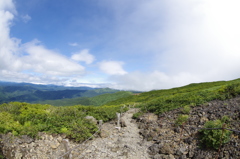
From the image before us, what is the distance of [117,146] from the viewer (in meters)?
11.9

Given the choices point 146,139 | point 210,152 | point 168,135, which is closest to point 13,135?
point 146,139

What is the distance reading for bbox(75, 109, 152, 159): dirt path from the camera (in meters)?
10.2

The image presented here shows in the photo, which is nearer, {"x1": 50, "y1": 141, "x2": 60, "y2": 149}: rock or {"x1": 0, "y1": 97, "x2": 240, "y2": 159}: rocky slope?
{"x1": 0, "y1": 97, "x2": 240, "y2": 159}: rocky slope

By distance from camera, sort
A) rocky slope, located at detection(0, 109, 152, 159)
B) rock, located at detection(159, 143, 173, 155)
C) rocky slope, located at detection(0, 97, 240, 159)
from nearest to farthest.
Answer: rocky slope, located at detection(0, 97, 240, 159) → rocky slope, located at detection(0, 109, 152, 159) → rock, located at detection(159, 143, 173, 155)

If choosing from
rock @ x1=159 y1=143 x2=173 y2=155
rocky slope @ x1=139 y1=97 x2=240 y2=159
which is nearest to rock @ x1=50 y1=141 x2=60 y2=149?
rocky slope @ x1=139 y1=97 x2=240 y2=159

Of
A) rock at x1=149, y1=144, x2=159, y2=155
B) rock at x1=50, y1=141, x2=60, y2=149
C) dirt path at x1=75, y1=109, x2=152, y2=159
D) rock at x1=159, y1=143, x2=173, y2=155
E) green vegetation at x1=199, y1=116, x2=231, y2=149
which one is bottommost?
dirt path at x1=75, y1=109, x2=152, y2=159

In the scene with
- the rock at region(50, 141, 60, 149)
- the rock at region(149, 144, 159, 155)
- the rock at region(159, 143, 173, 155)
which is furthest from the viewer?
the rock at region(50, 141, 60, 149)

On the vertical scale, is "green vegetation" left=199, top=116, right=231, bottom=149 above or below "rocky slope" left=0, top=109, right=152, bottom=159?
above

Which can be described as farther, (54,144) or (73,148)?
(54,144)

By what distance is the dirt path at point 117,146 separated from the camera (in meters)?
10.2

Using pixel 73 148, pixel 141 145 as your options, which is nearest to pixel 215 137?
pixel 141 145

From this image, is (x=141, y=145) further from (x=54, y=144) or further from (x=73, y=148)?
(x=54, y=144)

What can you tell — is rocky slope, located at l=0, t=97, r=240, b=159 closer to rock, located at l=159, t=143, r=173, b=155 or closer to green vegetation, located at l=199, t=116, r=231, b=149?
rock, located at l=159, t=143, r=173, b=155

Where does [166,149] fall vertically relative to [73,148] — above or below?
below
